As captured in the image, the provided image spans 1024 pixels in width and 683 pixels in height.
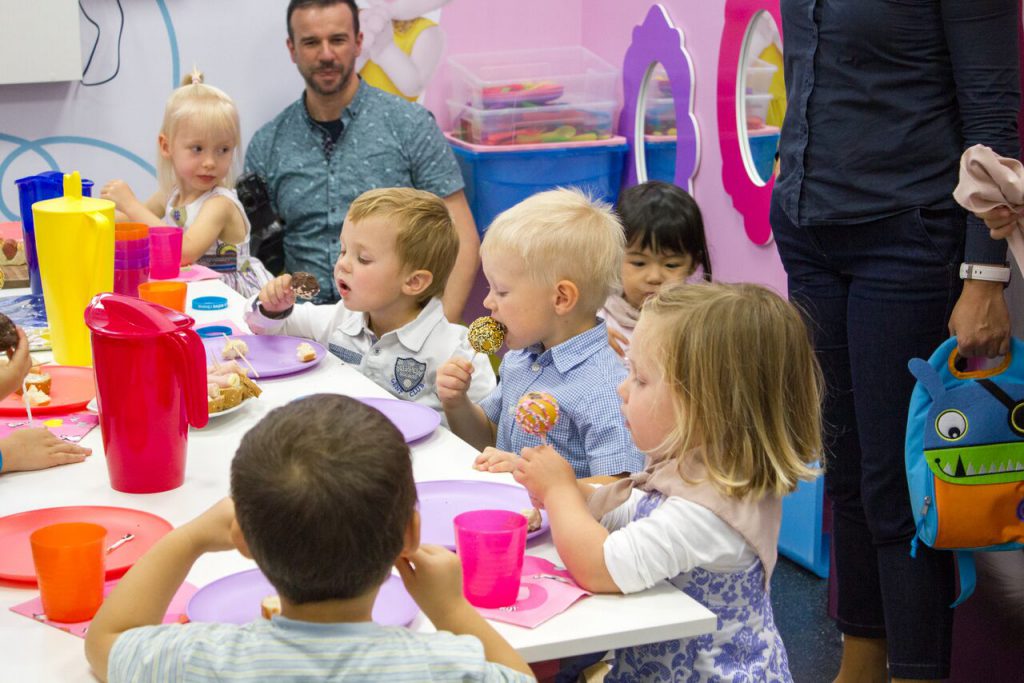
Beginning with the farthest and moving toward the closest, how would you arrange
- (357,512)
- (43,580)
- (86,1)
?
(86,1) → (43,580) → (357,512)

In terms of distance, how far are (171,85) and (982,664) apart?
291 cm

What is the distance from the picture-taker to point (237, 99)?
3.90 m

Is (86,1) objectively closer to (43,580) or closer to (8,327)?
(8,327)

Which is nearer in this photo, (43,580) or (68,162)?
(43,580)

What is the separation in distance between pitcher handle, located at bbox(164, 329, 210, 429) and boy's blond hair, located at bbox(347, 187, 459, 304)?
768 mm

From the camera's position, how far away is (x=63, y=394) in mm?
1909

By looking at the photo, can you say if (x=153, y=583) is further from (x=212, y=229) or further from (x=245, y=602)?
(x=212, y=229)

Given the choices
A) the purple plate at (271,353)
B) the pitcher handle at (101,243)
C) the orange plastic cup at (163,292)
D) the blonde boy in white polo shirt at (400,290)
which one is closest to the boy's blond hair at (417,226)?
the blonde boy in white polo shirt at (400,290)

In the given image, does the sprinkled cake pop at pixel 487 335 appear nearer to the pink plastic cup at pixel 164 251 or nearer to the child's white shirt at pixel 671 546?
the child's white shirt at pixel 671 546

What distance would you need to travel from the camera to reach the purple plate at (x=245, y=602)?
1.22 m

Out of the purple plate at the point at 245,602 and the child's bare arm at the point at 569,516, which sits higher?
the child's bare arm at the point at 569,516

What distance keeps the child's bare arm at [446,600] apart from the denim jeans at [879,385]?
119 centimetres

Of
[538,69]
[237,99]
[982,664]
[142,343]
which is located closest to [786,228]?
[982,664]

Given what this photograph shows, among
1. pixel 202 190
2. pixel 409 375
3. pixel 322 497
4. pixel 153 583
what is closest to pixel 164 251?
pixel 202 190
